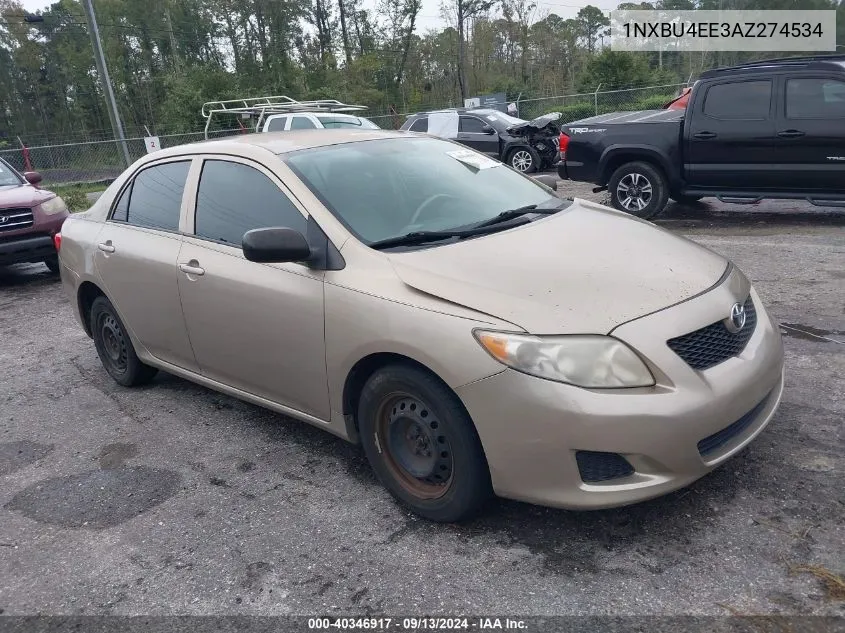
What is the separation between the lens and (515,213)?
371 centimetres

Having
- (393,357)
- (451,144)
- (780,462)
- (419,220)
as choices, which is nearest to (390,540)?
(393,357)

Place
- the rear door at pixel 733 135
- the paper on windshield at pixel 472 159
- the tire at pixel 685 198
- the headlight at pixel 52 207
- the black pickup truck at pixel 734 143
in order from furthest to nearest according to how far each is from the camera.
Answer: the tire at pixel 685 198 < the headlight at pixel 52 207 < the rear door at pixel 733 135 < the black pickup truck at pixel 734 143 < the paper on windshield at pixel 472 159

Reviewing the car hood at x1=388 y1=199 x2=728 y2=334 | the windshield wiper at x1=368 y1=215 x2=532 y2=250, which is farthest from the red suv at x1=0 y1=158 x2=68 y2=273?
the car hood at x1=388 y1=199 x2=728 y2=334

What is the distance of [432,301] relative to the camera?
2.89m

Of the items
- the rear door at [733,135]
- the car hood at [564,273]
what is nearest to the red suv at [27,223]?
the car hood at [564,273]

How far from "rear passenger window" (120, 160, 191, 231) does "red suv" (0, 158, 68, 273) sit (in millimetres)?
4605

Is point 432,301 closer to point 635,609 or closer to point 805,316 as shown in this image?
point 635,609

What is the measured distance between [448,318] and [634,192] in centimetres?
746

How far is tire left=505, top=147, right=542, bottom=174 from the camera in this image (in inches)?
620

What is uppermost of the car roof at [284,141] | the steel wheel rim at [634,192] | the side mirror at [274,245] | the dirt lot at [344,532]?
the car roof at [284,141]

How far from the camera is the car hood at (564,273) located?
2.74 meters

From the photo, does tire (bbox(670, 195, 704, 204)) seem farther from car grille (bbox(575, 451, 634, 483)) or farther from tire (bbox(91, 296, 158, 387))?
car grille (bbox(575, 451, 634, 483))

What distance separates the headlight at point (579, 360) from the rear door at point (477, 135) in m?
13.7

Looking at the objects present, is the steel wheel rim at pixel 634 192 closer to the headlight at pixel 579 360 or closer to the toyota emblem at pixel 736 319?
the toyota emblem at pixel 736 319
